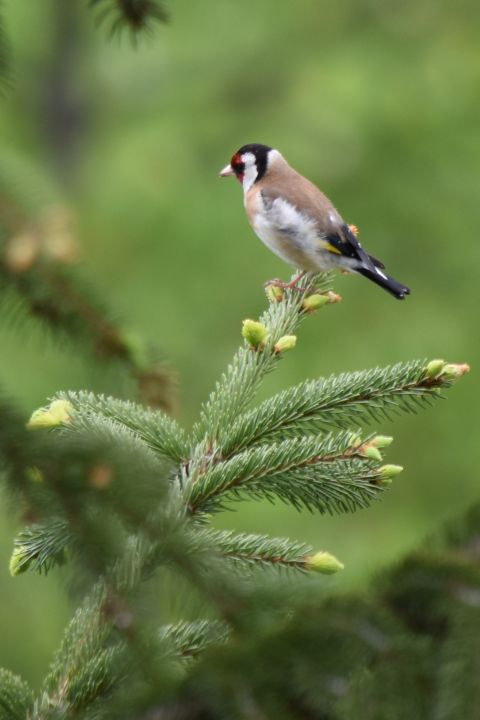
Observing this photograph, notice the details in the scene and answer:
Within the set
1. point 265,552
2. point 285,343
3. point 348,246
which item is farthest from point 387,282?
point 265,552

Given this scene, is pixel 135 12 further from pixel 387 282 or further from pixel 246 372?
pixel 387 282

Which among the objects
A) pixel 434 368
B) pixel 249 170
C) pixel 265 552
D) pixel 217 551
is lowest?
pixel 217 551

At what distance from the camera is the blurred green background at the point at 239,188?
29.8 ft

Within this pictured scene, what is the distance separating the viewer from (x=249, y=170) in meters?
4.70

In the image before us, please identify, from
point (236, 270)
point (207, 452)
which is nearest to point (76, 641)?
point (207, 452)

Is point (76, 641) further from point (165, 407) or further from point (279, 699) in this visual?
point (279, 699)

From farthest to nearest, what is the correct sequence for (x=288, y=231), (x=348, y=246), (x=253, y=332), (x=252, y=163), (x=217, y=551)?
(x=252, y=163), (x=288, y=231), (x=348, y=246), (x=253, y=332), (x=217, y=551)

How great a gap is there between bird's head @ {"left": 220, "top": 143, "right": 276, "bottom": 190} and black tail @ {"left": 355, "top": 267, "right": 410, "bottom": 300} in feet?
2.86

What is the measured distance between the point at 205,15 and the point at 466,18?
2.79 metres

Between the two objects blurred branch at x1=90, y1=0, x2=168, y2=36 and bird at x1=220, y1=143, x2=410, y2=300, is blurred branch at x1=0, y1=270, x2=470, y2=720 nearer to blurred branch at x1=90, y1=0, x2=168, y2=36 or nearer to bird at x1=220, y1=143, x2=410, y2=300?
blurred branch at x1=90, y1=0, x2=168, y2=36

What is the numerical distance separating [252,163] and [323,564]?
295 cm

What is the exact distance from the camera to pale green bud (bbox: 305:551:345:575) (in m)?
1.98

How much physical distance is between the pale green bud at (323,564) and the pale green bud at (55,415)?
1.75ft

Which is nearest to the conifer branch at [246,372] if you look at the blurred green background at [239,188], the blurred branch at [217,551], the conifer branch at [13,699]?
the blurred branch at [217,551]
